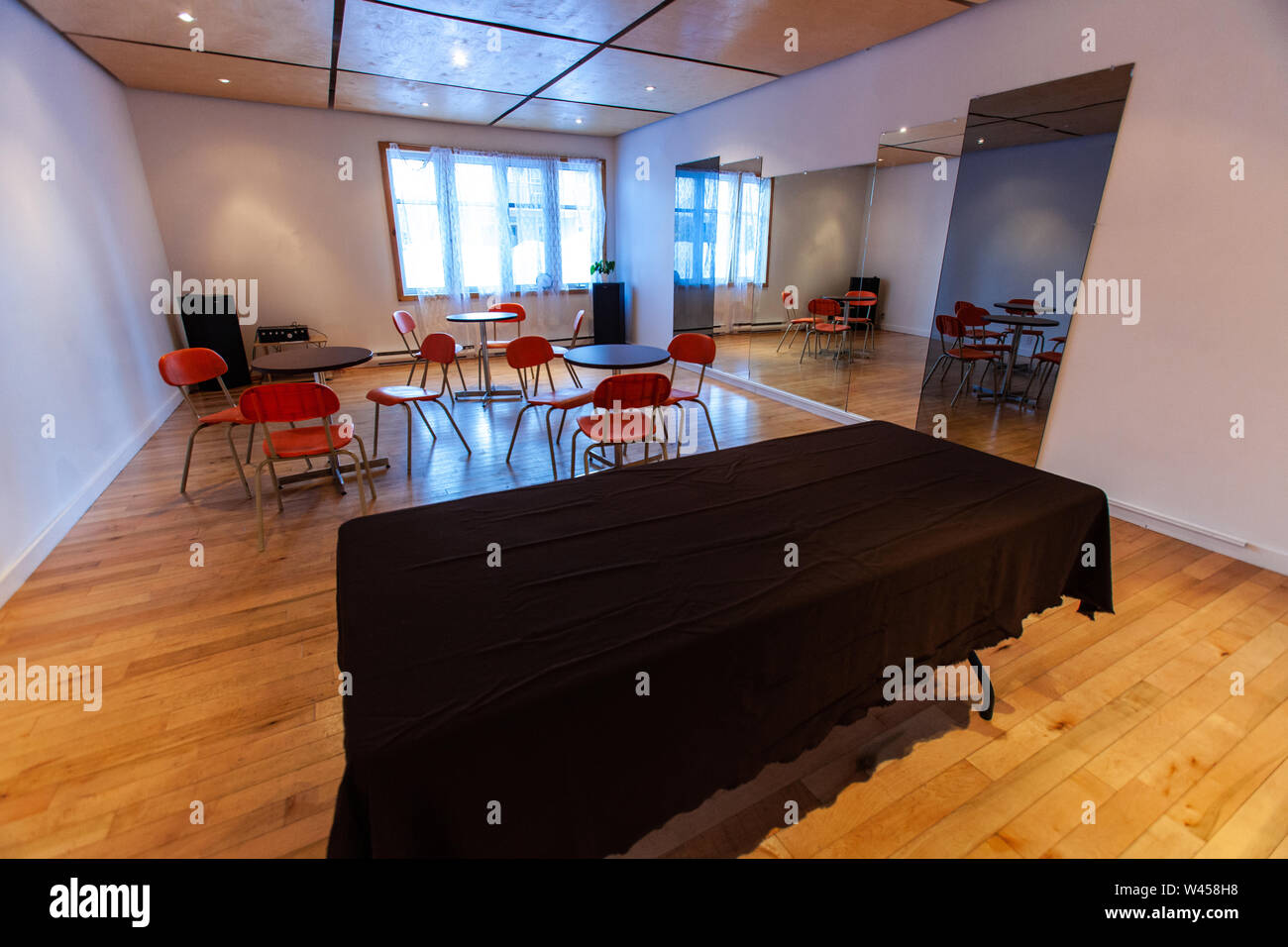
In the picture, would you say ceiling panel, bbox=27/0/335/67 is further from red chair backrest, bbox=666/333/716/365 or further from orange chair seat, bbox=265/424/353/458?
red chair backrest, bbox=666/333/716/365

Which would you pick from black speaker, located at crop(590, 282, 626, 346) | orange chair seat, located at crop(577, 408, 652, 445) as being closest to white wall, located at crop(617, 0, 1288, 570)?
orange chair seat, located at crop(577, 408, 652, 445)

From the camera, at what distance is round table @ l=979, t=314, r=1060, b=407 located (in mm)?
3654

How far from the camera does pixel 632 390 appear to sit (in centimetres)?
314

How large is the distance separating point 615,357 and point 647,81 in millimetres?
3121

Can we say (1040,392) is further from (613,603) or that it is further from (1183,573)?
(613,603)

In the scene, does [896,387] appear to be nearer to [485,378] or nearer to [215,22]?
[485,378]

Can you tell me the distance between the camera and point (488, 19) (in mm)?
3820

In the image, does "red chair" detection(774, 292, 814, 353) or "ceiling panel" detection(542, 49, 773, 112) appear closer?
"ceiling panel" detection(542, 49, 773, 112)

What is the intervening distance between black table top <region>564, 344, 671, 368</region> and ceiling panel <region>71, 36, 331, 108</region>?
3723mm

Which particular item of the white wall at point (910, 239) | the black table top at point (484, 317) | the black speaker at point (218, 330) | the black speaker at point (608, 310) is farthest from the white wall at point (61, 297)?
the white wall at point (910, 239)

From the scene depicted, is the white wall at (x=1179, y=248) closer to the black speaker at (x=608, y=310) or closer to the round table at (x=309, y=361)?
the round table at (x=309, y=361)

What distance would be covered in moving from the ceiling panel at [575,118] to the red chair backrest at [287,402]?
464 cm

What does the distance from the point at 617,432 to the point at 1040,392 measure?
2853 mm

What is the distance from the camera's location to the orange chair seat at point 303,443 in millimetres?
3062
